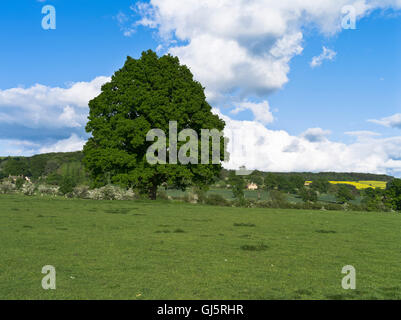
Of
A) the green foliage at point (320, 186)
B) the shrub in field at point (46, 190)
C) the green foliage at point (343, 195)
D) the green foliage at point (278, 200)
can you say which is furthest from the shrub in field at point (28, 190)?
the green foliage at point (320, 186)

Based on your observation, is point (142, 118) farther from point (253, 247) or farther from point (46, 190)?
point (46, 190)

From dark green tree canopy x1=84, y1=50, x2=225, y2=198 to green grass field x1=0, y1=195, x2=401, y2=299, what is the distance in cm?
1780

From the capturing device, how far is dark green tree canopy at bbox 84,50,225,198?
32.8 meters

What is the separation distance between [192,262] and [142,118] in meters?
25.5

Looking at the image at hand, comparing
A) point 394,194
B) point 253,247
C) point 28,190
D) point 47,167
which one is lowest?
point 394,194

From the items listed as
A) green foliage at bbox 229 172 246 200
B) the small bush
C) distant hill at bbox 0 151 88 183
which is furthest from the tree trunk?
distant hill at bbox 0 151 88 183

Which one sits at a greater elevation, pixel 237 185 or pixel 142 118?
pixel 142 118

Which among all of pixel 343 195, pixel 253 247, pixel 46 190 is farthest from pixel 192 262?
pixel 343 195

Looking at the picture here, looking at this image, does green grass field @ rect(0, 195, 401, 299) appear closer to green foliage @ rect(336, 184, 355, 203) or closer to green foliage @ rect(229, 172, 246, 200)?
green foliage @ rect(229, 172, 246, 200)

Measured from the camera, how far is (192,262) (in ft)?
29.1

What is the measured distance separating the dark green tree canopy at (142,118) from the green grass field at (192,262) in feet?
58.4

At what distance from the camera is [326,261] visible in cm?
943
